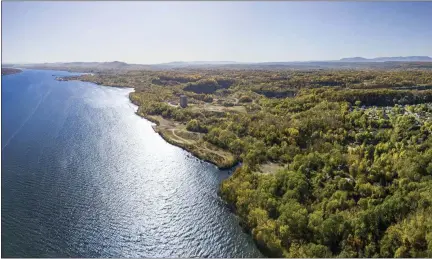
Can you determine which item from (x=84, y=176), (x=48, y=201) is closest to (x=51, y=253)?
(x=48, y=201)

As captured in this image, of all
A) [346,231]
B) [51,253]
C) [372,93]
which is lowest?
[51,253]

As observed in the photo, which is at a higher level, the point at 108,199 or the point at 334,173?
the point at 334,173

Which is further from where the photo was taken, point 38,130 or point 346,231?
point 38,130

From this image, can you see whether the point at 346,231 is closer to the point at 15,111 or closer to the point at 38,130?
the point at 38,130

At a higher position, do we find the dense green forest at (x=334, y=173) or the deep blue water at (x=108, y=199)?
the dense green forest at (x=334, y=173)

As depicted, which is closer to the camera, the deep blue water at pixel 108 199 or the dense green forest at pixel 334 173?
the dense green forest at pixel 334 173

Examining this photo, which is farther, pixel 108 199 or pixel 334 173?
pixel 108 199
